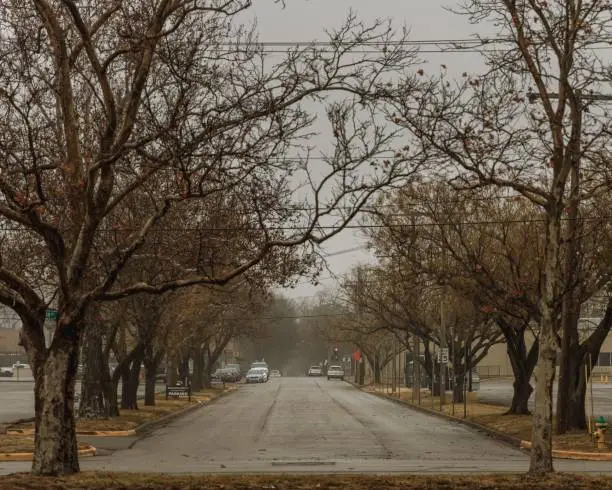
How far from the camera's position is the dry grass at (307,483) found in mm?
13477

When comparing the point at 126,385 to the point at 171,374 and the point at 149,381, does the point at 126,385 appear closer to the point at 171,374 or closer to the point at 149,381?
the point at 149,381

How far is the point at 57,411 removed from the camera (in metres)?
15.6

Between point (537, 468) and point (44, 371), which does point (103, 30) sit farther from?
point (537, 468)

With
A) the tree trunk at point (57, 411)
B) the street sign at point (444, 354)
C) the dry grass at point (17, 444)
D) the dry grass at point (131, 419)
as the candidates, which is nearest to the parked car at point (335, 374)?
the dry grass at point (131, 419)

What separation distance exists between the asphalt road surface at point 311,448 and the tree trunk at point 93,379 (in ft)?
7.98

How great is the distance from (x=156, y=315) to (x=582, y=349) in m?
15.2

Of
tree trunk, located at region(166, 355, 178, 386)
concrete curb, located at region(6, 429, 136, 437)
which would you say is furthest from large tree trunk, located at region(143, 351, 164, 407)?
concrete curb, located at region(6, 429, 136, 437)

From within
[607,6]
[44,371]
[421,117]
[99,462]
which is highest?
[607,6]

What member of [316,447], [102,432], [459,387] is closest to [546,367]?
[316,447]

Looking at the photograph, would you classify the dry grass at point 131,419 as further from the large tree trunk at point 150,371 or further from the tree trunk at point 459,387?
the tree trunk at point 459,387

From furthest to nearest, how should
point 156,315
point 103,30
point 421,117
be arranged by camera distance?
point 156,315 < point 103,30 < point 421,117

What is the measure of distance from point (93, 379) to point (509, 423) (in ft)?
47.1

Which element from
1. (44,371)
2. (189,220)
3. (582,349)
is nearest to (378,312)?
(582,349)

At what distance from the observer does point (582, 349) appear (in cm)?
2945
